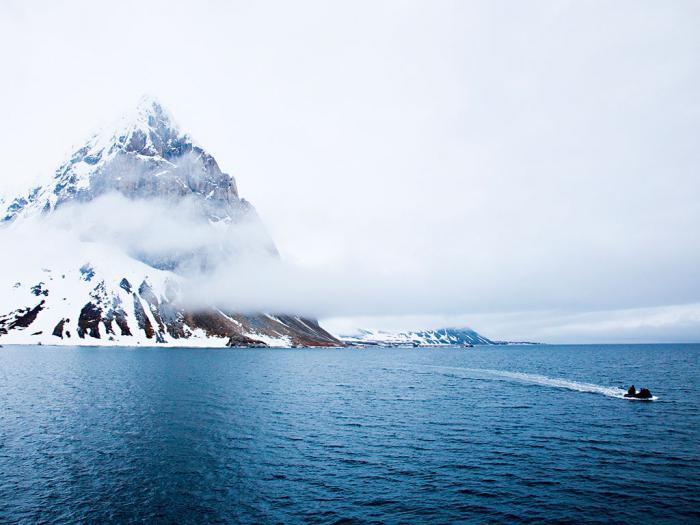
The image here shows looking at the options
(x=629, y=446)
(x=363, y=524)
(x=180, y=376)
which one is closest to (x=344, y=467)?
(x=363, y=524)

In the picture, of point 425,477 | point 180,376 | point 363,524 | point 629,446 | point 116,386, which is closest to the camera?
point 363,524

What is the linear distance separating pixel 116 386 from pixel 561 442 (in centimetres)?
9806

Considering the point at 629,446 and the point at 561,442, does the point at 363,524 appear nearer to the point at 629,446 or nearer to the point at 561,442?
the point at 561,442

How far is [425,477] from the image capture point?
42469mm

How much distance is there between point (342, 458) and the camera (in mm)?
48719

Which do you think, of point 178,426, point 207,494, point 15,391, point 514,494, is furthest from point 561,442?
point 15,391

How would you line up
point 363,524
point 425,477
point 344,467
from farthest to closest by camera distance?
1. point 344,467
2. point 425,477
3. point 363,524

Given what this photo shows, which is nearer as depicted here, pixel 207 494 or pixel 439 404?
pixel 207 494

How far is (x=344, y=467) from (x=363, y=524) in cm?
1413

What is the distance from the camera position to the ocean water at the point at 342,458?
34.5 metres

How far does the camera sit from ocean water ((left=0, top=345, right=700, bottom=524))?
34.5 metres

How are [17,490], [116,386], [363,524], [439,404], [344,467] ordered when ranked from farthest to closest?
[116,386], [439,404], [344,467], [17,490], [363,524]

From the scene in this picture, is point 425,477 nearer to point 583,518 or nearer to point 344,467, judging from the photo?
point 344,467

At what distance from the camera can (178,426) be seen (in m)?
62.5
